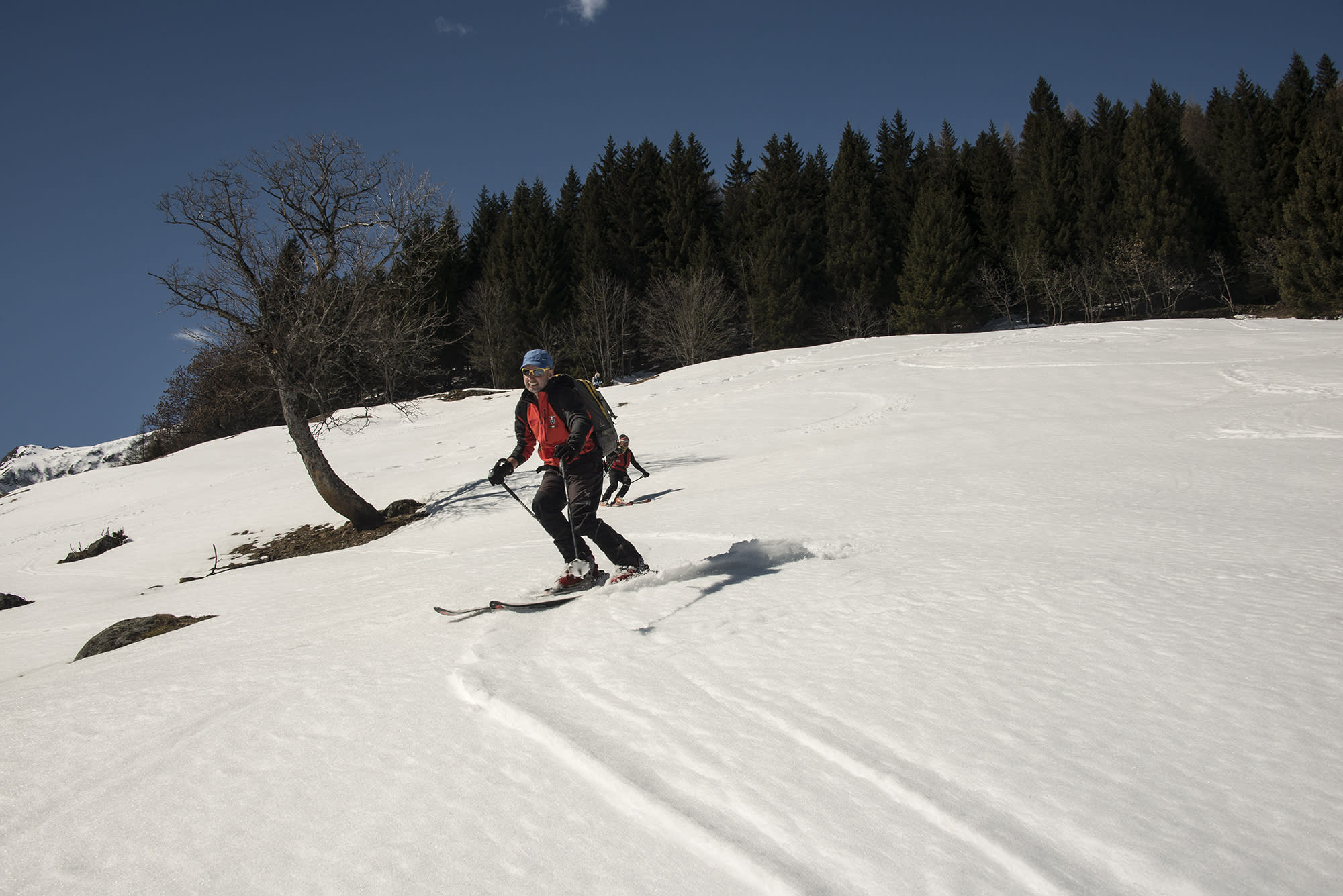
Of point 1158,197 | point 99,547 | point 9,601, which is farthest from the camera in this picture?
point 1158,197

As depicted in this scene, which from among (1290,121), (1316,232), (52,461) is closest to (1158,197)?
(1316,232)

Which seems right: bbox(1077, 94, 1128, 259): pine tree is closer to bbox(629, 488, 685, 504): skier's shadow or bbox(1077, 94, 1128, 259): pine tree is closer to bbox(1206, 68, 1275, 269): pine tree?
bbox(1206, 68, 1275, 269): pine tree

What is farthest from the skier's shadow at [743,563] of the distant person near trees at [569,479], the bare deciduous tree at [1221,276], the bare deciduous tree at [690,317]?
the bare deciduous tree at [1221,276]

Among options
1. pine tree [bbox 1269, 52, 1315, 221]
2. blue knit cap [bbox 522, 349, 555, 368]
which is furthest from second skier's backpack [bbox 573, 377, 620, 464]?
pine tree [bbox 1269, 52, 1315, 221]

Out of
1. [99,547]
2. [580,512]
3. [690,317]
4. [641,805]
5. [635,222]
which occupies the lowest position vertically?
[99,547]

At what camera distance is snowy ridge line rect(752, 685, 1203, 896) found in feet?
5.43

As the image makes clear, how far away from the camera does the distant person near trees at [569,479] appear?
195 inches

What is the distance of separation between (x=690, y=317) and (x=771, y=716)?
128 ft

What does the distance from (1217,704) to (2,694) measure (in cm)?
580

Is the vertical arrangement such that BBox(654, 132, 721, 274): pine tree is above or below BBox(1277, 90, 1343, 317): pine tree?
above

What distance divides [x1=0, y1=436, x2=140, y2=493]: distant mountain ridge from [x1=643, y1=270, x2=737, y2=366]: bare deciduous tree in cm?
2959

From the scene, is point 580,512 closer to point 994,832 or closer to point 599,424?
point 599,424

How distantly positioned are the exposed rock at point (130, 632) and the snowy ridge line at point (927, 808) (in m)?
5.69

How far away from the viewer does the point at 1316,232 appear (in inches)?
1437
